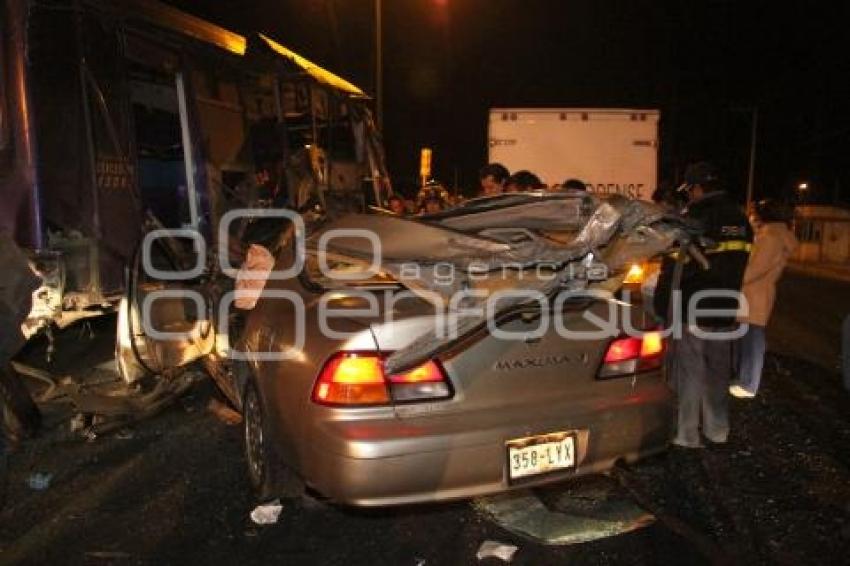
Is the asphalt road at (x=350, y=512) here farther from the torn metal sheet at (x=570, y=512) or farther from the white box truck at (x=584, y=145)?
the white box truck at (x=584, y=145)

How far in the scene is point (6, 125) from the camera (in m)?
5.31

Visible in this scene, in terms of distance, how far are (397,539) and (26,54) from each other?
3.90 metres

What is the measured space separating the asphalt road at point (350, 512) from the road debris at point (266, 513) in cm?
4

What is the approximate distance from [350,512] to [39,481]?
2.25 metres

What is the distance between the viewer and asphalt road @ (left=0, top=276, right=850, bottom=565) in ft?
12.6

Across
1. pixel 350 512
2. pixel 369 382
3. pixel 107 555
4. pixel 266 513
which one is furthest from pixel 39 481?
pixel 369 382

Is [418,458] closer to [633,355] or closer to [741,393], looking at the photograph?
[633,355]

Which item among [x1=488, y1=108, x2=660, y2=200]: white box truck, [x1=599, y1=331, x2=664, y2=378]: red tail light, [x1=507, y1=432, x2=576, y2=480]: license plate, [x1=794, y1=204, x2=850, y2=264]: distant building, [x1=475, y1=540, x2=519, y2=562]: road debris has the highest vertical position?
[x1=488, y1=108, x2=660, y2=200]: white box truck

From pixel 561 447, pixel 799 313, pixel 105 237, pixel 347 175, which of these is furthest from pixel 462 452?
pixel 799 313

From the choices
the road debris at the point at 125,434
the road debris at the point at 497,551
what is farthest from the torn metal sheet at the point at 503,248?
the road debris at the point at 125,434

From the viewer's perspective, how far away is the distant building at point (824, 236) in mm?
24016

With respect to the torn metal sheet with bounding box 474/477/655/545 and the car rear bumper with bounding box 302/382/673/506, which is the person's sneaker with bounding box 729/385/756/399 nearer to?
the torn metal sheet with bounding box 474/477/655/545

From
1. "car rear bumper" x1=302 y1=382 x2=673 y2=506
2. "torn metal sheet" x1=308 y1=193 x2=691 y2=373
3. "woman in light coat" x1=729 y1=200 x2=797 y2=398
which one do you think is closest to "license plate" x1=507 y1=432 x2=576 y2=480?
"car rear bumper" x1=302 y1=382 x2=673 y2=506

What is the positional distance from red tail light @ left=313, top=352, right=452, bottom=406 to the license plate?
1.40 feet
